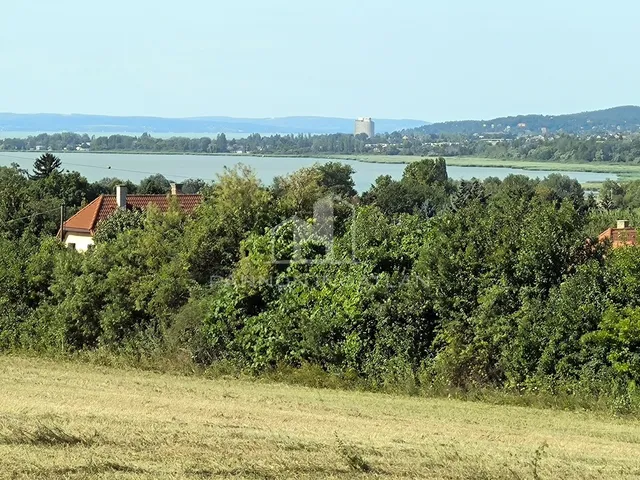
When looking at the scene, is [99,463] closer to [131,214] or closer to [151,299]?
[151,299]

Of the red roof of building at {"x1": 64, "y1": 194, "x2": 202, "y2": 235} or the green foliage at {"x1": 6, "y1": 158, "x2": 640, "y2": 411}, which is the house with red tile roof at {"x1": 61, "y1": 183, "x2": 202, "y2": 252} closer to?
the red roof of building at {"x1": 64, "y1": 194, "x2": 202, "y2": 235}

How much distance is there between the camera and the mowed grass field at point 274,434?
446 inches

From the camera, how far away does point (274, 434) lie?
14336 mm

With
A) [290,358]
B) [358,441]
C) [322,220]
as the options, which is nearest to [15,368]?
[290,358]

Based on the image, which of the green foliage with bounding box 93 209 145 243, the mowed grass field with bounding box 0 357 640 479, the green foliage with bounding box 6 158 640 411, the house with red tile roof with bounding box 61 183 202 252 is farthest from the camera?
the house with red tile roof with bounding box 61 183 202 252

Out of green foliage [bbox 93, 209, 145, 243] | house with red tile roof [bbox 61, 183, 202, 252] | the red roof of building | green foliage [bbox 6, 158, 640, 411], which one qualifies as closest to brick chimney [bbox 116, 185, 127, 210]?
house with red tile roof [bbox 61, 183, 202, 252]

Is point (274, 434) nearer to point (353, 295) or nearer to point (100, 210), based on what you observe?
point (353, 295)

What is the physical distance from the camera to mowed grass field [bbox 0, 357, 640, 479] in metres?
11.3

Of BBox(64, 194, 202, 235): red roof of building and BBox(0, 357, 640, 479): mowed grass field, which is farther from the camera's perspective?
BBox(64, 194, 202, 235): red roof of building

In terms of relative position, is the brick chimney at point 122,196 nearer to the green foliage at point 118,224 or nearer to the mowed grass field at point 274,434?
the green foliage at point 118,224

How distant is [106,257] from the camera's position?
98.2ft

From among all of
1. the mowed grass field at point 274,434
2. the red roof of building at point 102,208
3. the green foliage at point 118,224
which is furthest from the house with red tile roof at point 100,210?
the mowed grass field at point 274,434

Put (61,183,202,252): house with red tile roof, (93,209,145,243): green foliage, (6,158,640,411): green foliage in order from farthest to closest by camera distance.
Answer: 1. (61,183,202,252): house with red tile roof
2. (93,209,145,243): green foliage
3. (6,158,640,411): green foliage

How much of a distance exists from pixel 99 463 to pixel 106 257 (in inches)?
769
